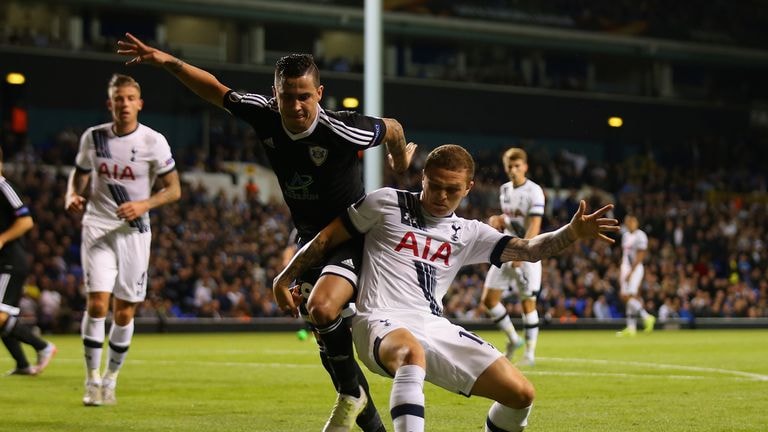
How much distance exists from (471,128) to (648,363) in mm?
28517

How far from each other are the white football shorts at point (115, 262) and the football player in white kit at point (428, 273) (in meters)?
3.49

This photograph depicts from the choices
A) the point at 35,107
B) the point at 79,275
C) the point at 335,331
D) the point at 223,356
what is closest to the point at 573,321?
the point at 79,275

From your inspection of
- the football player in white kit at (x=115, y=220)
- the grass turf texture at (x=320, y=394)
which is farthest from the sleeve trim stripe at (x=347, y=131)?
the football player in white kit at (x=115, y=220)

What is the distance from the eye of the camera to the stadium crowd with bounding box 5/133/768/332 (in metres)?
26.0

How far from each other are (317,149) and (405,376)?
174 centimetres

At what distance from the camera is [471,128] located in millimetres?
42344

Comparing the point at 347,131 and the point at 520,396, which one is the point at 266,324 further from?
the point at 520,396

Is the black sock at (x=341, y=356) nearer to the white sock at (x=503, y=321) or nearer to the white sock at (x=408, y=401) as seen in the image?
the white sock at (x=408, y=401)

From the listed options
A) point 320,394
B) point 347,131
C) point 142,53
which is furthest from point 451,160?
point 320,394

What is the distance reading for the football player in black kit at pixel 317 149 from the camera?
651cm

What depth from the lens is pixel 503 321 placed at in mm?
13930

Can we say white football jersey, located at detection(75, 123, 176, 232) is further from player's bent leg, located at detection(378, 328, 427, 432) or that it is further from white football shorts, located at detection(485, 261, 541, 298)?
white football shorts, located at detection(485, 261, 541, 298)

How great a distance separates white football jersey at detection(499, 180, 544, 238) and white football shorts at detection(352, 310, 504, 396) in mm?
7932

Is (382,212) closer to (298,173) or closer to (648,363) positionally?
(298,173)
